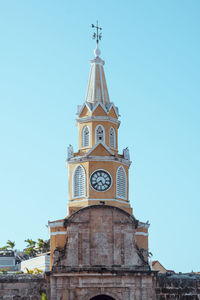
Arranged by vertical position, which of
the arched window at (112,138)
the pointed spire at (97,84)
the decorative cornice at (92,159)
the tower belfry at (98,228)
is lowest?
the tower belfry at (98,228)

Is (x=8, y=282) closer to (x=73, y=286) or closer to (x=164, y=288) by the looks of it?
(x=73, y=286)

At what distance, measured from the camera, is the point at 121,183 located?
52500 millimetres

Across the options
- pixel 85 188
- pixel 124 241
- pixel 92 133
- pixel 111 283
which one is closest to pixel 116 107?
pixel 92 133

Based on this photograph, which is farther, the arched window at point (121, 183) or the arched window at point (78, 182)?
the arched window at point (121, 183)

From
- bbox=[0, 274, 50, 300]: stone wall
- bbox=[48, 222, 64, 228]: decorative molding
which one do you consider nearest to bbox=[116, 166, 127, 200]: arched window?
bbox=[48, 222, 64, 228]: decorative molding

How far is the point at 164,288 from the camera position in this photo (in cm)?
4978

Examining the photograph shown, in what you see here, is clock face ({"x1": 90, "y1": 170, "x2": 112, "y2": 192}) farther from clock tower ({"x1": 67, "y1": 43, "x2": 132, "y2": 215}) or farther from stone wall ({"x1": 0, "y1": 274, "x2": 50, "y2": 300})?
stone wall ({"x1": 0, "y1": 274, "x2": 50, "y2": 300})

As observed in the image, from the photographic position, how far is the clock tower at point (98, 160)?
51.2 metres

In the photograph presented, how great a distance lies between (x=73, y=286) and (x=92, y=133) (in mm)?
14037

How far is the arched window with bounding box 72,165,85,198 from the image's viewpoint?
51.5 metres

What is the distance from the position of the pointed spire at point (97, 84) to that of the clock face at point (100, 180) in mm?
7174

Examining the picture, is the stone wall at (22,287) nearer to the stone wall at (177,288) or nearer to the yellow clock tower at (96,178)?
the yellow clock tower at (96,178)

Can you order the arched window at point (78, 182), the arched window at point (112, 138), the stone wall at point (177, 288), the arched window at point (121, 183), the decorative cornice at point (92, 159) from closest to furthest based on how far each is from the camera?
the stone wall at point (177, 288) → the arched window at point (78, 182) → the decorative cornice at point (92, 159) → the arched window at point (121, 183) → the arched window at point (112, 138)

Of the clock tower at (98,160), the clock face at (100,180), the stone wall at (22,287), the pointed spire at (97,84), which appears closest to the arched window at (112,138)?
the clock tower at (98,160)
